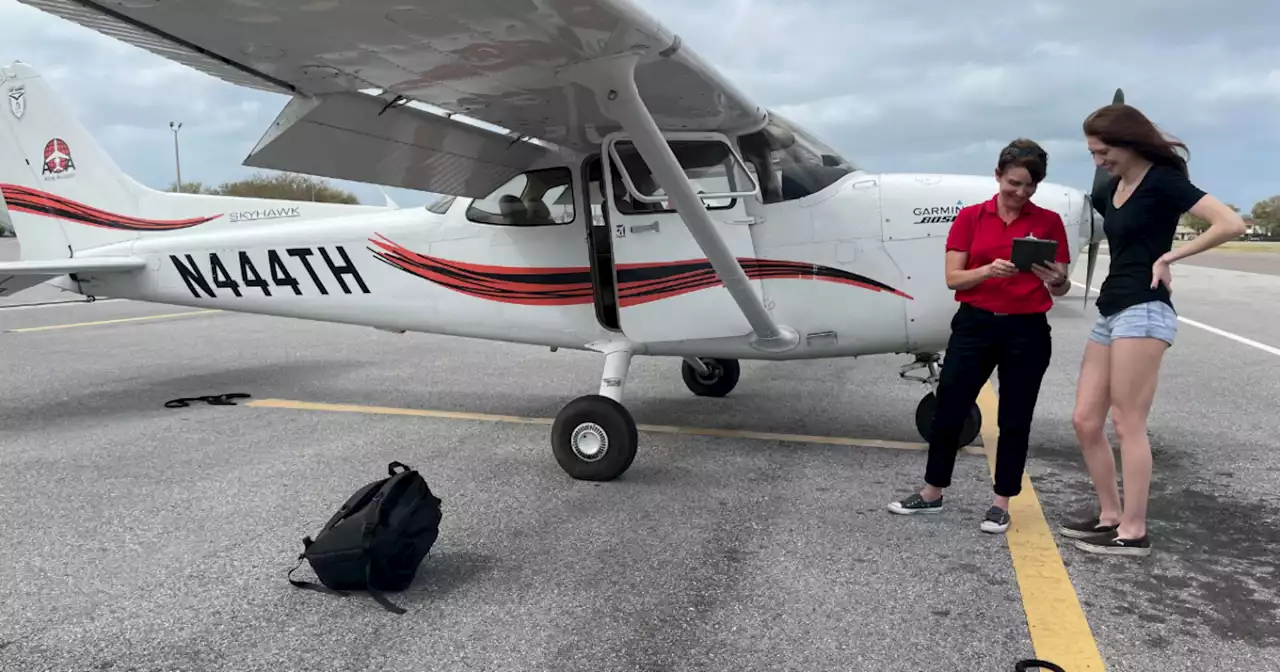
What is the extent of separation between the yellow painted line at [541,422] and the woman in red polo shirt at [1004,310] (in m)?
1.52

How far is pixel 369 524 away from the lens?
119 inches

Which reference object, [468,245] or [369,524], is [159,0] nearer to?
[369,524]

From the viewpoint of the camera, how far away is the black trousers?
11.2ft

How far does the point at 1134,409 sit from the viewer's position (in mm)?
3197

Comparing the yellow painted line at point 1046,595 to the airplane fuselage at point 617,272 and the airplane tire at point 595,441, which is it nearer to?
the airplane fuselage at point 617,272

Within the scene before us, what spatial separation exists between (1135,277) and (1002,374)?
2.08ft

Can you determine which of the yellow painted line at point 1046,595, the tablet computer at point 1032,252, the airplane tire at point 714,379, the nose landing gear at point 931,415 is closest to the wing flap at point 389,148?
the airplane tire at point 714,379

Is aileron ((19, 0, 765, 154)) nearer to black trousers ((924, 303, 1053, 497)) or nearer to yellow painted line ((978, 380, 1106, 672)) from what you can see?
black trousers ((924, 303, 1053, 497))

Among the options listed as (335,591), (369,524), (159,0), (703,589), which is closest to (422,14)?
(159,0)

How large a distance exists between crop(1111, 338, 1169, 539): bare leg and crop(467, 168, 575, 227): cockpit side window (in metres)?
3.16

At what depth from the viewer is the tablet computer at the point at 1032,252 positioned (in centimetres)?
320

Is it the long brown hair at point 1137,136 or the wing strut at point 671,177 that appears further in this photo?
the wing strut at point 671,177

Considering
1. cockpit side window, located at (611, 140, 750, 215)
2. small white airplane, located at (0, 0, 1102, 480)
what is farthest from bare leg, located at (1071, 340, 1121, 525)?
cockpit side window, located at (611, 140, 750, 215)

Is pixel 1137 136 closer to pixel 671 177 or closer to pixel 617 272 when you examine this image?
pixel 671 177
